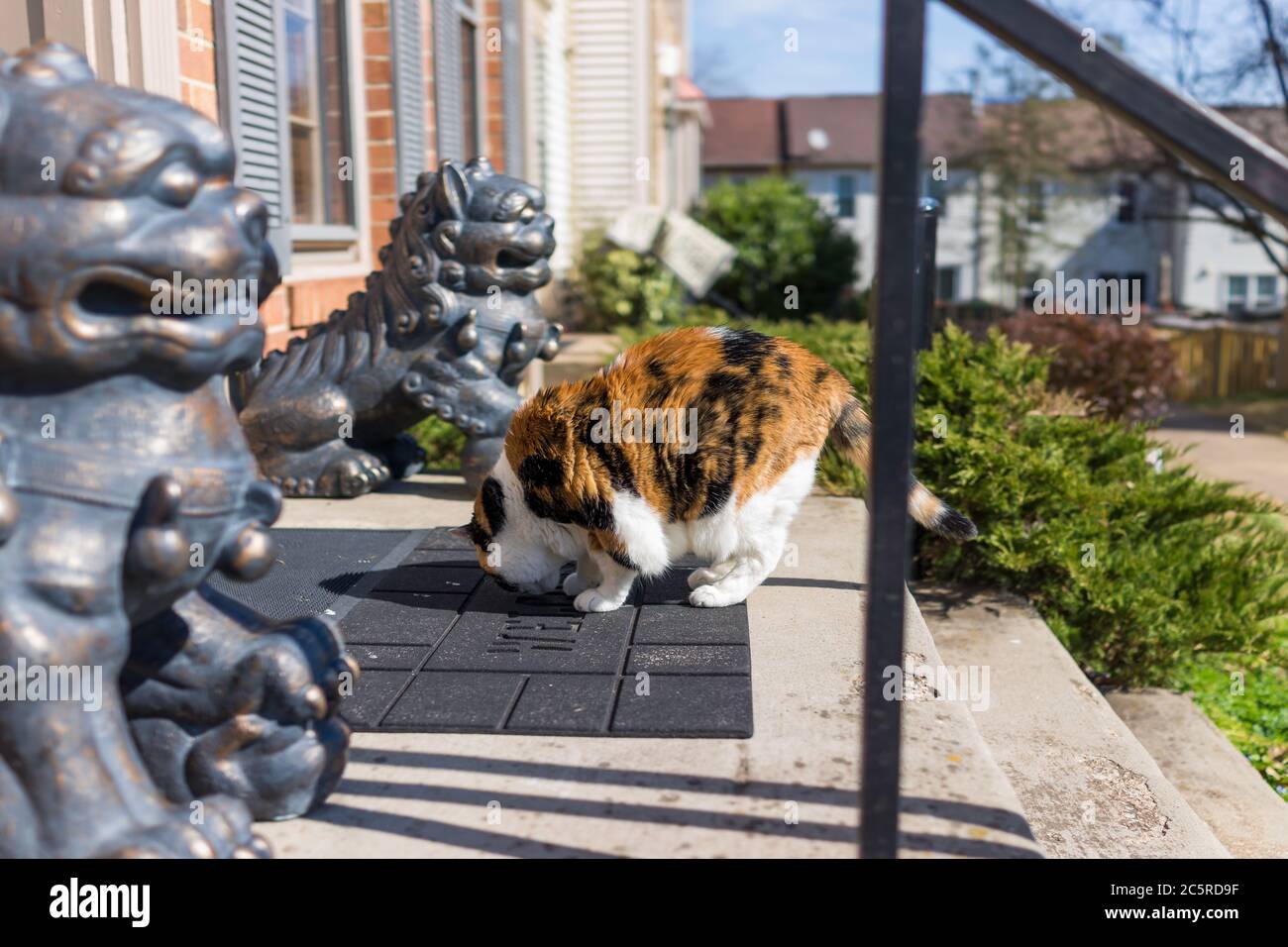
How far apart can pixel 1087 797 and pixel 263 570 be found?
258 centimetres

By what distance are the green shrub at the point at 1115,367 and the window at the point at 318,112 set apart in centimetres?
808

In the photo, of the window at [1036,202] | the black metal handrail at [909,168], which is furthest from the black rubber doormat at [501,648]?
the window at [1036,202]

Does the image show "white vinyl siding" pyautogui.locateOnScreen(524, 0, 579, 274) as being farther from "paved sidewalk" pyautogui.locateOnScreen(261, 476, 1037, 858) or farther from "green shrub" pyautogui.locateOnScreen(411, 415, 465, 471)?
"paved sidewalk" pyautogui.locateOnScreen(261, 476, 1037, 858)

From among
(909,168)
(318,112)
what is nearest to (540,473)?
(909,168)

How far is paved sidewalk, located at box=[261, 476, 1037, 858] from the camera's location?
2.26 metres

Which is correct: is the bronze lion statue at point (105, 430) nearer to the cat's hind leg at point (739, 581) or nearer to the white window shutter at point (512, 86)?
the cat's hind leg at point (739, 581)

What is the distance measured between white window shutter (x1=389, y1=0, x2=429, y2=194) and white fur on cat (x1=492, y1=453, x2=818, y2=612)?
4.91 metres

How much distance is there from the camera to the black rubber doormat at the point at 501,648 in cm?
290

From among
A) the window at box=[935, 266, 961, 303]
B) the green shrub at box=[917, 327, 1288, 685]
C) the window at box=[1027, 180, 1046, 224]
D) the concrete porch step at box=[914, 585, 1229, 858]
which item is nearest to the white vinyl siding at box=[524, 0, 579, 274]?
the green shrub at box=[917, 327, 1288, 685]

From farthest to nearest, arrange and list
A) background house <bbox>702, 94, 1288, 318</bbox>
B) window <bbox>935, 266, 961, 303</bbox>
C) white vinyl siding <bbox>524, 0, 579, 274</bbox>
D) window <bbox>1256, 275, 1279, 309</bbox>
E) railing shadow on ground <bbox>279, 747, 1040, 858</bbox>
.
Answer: window <bbox>1256, 275, 1279, 309</bbox>
window <bbox>935, 266, 961, 303</bbox>
background house <bbox>702, 94, 1288, 318</bbox>
white vinyl siding <bbox>524, 0, 579, 274</bbox>
railing shadow on ground <bbox>279, 747, 1040, 858</bbox>

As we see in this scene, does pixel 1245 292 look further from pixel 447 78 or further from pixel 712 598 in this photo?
pixel 712 598
